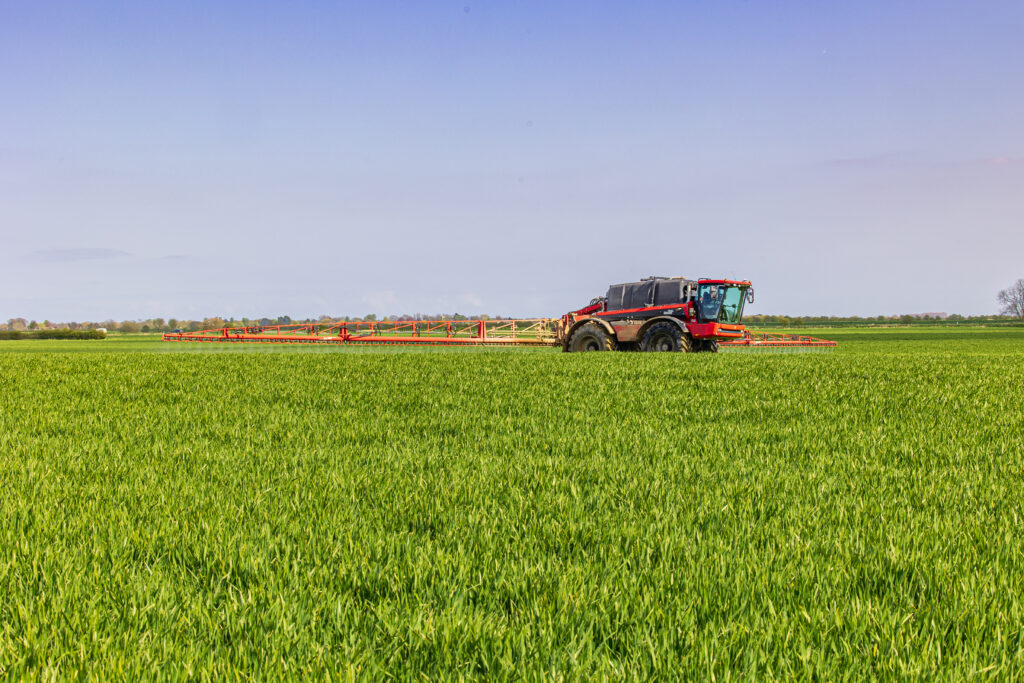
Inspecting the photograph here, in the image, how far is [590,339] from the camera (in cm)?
2409

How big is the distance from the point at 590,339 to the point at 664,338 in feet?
9.56

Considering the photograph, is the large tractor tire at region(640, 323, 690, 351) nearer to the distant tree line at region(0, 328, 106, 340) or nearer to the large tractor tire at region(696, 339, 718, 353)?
the large tractor tire at region(696, 339, 718, 353)

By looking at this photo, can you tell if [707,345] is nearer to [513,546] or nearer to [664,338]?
[664,338]

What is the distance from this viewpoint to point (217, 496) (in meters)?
4.88

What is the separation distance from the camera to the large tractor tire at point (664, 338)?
21.8 m

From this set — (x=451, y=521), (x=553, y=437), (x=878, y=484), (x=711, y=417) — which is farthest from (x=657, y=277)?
(x=451, y=521)

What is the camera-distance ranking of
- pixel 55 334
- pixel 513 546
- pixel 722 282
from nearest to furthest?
pixel 513 546 < pixel 722 282 < pixel 55 334

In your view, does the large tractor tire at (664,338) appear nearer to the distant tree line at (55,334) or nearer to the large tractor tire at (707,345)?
the large tractor tire at (707,345)

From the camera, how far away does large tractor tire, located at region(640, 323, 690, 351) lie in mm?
21766

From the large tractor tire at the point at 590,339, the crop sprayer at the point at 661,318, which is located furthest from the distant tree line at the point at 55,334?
the large tractor tire at the point at 590,339

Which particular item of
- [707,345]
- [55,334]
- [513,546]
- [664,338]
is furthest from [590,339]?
[55,334]

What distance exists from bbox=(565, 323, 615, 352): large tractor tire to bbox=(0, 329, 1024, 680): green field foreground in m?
14.3

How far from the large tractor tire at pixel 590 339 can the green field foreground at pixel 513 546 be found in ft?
47.0

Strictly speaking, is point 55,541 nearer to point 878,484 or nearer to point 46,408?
point 878,484
